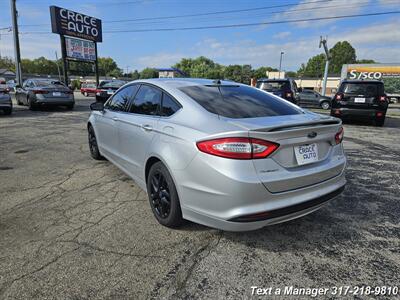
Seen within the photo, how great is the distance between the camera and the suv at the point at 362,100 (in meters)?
9.91

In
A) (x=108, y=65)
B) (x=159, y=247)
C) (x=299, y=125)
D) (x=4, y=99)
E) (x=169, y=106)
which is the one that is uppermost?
(x=108, y=65)

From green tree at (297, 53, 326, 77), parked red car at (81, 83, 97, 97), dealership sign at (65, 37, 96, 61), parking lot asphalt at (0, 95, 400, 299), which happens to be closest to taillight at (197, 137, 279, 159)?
parking lot asphalt at (0, 95, 400, 299)

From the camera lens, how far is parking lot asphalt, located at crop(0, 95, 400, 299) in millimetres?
2189

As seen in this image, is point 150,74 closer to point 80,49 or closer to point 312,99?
point 80,49

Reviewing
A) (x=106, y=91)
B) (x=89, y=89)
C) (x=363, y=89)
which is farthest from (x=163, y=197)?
(x=89, y=89)

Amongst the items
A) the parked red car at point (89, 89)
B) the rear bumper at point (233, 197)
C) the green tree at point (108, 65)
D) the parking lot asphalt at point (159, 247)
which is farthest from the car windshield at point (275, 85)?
the green tree at point (108, 65)

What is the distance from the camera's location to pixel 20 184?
4.21 m

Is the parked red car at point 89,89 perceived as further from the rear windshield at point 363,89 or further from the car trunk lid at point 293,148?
the car trunk lid at point 293,148

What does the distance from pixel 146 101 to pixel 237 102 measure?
1.13m

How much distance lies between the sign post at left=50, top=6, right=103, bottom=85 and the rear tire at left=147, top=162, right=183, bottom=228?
811 inches

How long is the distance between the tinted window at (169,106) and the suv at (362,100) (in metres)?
8.97

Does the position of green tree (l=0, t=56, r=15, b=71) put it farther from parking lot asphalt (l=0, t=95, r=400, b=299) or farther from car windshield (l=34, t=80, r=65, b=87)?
parking lot asphalt (l=0, t=95, r=400, b=299)

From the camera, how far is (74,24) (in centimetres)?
2091

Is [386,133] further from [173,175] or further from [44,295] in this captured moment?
[44,295]
